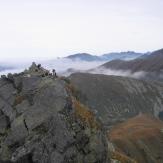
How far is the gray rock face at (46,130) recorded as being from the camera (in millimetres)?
40188

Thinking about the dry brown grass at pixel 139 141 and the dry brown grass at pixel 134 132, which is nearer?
the dry brown grass at pixel 139 141

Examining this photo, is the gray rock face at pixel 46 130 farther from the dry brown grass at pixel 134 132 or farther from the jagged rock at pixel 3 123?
the dry brown grass at pixel 134 132

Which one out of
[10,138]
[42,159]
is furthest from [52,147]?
[10,138]

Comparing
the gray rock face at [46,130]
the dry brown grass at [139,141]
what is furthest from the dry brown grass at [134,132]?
the gray rock face at [46,130]

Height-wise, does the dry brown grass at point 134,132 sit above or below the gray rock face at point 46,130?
below

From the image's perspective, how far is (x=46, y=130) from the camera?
41.2m

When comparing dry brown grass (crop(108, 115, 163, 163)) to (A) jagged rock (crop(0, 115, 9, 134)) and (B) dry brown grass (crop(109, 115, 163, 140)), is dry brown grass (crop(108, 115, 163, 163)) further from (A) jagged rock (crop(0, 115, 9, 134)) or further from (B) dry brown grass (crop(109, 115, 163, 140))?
(A) jagged rock (crop(0, 115, 9, 134))

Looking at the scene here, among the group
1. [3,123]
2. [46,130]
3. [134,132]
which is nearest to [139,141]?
[134,132]

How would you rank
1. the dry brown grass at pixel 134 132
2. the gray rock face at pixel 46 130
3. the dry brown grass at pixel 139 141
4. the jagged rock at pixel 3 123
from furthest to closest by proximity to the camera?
the dry brown grass at pixel 134 132 < the dry brown grass at pixel 139 141 < the jagged rock at pixel 3 123 < the gray rock face at pixel 46 130

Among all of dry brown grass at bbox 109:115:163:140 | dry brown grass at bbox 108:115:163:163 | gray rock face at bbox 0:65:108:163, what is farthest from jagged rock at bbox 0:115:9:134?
dry brown grass at bbox 109:115:163:140

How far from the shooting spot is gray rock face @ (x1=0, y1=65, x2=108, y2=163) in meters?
40.2

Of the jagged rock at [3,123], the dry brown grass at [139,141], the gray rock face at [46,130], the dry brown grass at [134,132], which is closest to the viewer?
the gray rock face at [46,130]

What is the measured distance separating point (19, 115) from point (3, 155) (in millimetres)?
4806

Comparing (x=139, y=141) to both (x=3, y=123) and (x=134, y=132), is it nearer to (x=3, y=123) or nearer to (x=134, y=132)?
(x=134, y=132)
